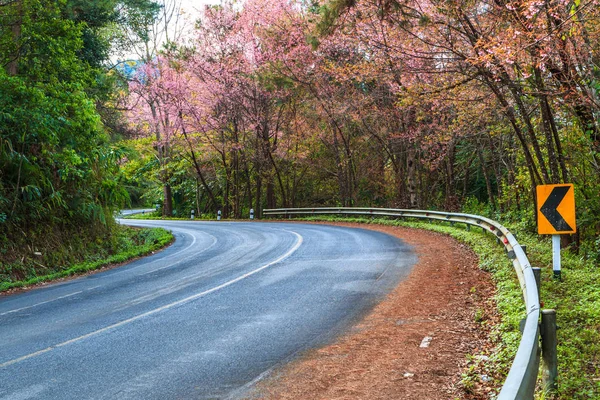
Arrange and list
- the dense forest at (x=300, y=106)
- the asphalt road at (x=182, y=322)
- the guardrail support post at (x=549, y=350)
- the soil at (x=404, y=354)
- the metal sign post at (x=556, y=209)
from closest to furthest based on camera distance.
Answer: the guardrail support post at (x=549, y=350), the soil at (x=404, y=354), the asphalt road at (x=182, y=322), the metal sign post at (x=556, y=209), the dense forest at (x=300, y=106)

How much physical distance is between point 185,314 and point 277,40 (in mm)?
23010

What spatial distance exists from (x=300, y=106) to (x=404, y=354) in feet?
91.4

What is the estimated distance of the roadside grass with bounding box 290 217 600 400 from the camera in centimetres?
474

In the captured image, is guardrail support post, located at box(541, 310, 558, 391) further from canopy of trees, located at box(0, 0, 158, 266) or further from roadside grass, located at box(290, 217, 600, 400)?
canopy of trees, located at box(0, 0, 158, 266)

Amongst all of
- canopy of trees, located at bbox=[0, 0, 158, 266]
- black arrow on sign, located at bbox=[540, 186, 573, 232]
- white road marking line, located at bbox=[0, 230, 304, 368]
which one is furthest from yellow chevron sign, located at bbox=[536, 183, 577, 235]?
canopy of trees, located at bbox=[0, 0, 158, 266]

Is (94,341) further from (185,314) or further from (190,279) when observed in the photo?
(190,279)

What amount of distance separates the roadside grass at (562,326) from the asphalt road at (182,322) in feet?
6.43

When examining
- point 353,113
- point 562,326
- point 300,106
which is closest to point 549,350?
point 562,326

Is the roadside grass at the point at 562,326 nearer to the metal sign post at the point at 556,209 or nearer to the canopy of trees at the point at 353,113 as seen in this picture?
the metal sign post at the point at 556,209

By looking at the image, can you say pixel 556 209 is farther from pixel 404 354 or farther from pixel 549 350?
pixel 549 350

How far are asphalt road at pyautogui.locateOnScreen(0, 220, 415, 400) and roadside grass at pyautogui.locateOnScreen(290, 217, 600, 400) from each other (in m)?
1.96

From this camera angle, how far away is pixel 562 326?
631 cm

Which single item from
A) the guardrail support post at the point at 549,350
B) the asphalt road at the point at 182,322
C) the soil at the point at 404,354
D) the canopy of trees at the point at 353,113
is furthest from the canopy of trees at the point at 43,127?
the guardrail support post at the point at 549,350

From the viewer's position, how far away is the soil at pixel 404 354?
4945 millimetres
